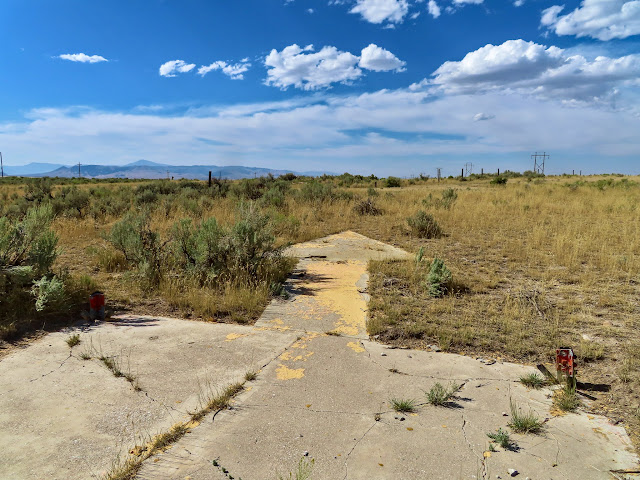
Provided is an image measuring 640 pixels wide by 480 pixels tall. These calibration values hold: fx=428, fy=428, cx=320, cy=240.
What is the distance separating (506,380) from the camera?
12.2 ft

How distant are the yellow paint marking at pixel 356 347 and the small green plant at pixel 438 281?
1.97 meters

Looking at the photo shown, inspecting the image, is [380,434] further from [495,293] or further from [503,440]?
[495,293]

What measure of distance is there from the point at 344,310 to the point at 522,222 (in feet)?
29.7

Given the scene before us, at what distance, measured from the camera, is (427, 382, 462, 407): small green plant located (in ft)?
10.8

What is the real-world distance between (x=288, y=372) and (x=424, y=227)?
794 centimetres

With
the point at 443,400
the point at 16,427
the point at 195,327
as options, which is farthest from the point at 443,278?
the point at 16,427

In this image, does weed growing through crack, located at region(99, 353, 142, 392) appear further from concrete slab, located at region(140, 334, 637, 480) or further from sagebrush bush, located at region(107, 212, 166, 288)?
sagebrush bush, located at region(107, 212, 166, 288)

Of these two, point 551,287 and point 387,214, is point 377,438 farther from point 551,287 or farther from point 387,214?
point 387,214

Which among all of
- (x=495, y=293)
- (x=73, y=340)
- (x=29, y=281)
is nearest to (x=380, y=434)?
(x=73, y=340)

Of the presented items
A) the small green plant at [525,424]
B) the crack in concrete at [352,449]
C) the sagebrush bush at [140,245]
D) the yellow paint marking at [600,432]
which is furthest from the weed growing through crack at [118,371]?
the yellow paint marking at [600,432]

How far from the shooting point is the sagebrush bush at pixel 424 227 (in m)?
10.9

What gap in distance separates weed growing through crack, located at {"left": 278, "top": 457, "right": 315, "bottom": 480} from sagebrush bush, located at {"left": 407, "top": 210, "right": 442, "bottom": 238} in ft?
28.8

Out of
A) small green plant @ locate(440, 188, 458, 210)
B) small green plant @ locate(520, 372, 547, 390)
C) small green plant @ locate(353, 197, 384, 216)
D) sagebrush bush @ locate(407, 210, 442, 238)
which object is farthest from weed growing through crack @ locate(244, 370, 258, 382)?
small green plant @ locate(440, 188, 458, 210)

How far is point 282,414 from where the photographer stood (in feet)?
10.2
